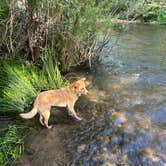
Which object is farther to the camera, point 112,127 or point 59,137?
point 112,127

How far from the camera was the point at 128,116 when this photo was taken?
237 inches

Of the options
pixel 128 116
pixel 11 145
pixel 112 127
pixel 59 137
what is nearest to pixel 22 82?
pixel 59 137

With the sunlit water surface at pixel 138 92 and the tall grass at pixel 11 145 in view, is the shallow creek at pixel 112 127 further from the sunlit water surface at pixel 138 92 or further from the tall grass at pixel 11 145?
the tall grass at pixel 11 145

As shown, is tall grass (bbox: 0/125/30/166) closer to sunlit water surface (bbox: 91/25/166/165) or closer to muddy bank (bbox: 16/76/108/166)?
muddy bank (bbox: 16/76/108/166)

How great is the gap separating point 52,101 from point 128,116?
1.48m

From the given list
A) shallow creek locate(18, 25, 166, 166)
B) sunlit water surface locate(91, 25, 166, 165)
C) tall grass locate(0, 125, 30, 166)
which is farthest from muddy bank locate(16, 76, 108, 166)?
sunlit water surface locate(91, 25, 166, 165)

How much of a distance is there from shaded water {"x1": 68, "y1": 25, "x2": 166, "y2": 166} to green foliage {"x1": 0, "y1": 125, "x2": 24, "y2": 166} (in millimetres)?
887

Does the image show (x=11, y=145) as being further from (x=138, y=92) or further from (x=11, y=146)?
(x=138, y=92)

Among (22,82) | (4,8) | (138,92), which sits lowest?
(138,92)

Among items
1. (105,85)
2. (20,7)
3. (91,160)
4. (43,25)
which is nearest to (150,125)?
(91,160)

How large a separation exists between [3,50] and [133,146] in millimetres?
4010

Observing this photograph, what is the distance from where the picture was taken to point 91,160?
15.3 ft

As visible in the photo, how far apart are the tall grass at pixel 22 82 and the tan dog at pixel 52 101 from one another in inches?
27.6

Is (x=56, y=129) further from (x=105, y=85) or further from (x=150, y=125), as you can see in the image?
(x=105, y=85)
